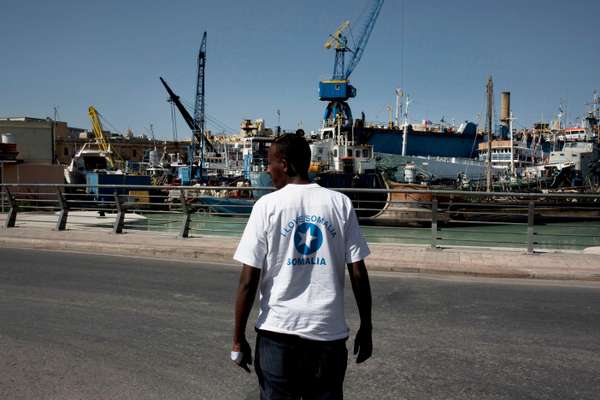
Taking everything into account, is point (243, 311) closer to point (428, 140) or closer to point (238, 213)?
point (238, 213)

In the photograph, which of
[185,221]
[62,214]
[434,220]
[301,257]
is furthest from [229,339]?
[62,214]

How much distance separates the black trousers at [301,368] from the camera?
2625 millimetres

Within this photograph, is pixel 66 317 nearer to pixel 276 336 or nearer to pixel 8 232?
pixel 276 336

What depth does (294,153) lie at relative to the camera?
2.89m

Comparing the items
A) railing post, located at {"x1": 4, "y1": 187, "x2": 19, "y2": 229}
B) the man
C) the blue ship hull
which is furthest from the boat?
the man

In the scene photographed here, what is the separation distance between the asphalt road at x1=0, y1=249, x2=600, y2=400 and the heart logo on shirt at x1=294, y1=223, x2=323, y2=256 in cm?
194

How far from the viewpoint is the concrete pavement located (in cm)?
920

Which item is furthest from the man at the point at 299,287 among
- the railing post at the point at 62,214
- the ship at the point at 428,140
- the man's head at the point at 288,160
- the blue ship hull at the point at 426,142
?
the ship at the point at 428,140

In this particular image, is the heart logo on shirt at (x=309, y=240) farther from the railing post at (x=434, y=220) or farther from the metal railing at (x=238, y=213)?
the railing post at (x=434, y=220)

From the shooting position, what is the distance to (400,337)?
18.4 ft

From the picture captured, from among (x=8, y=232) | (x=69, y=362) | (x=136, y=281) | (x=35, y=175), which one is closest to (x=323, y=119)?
(x=35, y=175)

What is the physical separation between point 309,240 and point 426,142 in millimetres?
79769

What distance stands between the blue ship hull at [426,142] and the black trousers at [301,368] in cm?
6559

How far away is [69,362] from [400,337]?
3.16 meters
